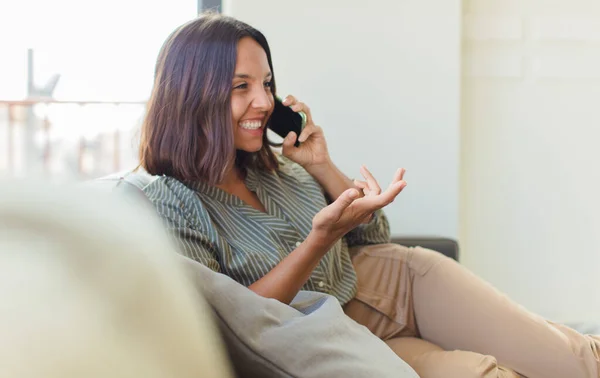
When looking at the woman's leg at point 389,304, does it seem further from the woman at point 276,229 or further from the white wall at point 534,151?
the white wall at point 534,151

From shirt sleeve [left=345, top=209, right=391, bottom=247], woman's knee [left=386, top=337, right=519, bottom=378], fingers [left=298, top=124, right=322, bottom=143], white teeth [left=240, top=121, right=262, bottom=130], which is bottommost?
woman's knee [left=386, top=337, right=519, bottom=378]

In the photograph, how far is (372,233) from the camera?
80.9 inches

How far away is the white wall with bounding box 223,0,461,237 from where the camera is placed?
102 inches

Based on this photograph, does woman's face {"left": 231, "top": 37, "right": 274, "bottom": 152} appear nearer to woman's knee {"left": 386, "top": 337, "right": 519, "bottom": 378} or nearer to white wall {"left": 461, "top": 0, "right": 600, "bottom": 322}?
woman's knee {"left": 386, "top": 337, "right": 519, "bottom": 378}

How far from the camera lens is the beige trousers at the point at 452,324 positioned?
1629 millimetres

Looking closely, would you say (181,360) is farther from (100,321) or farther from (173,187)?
(173,187)

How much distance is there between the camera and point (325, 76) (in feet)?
8.61

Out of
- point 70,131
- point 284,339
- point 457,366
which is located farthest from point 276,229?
point 70,131

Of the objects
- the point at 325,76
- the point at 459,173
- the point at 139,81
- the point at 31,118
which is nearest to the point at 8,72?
the point at 31,118

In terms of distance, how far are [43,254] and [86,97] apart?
351cm

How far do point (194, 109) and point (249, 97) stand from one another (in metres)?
0.13

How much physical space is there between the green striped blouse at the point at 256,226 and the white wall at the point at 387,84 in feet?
1.92

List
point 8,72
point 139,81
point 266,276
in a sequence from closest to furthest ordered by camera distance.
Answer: point 266,276
point 139,81
point 8,72

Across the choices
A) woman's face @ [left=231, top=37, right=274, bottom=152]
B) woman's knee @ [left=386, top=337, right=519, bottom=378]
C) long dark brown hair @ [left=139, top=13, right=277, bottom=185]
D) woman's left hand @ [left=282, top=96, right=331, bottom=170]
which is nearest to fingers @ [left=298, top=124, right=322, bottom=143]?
woman's left hand @ [left=282, top=96, right=331, bottom=170]
